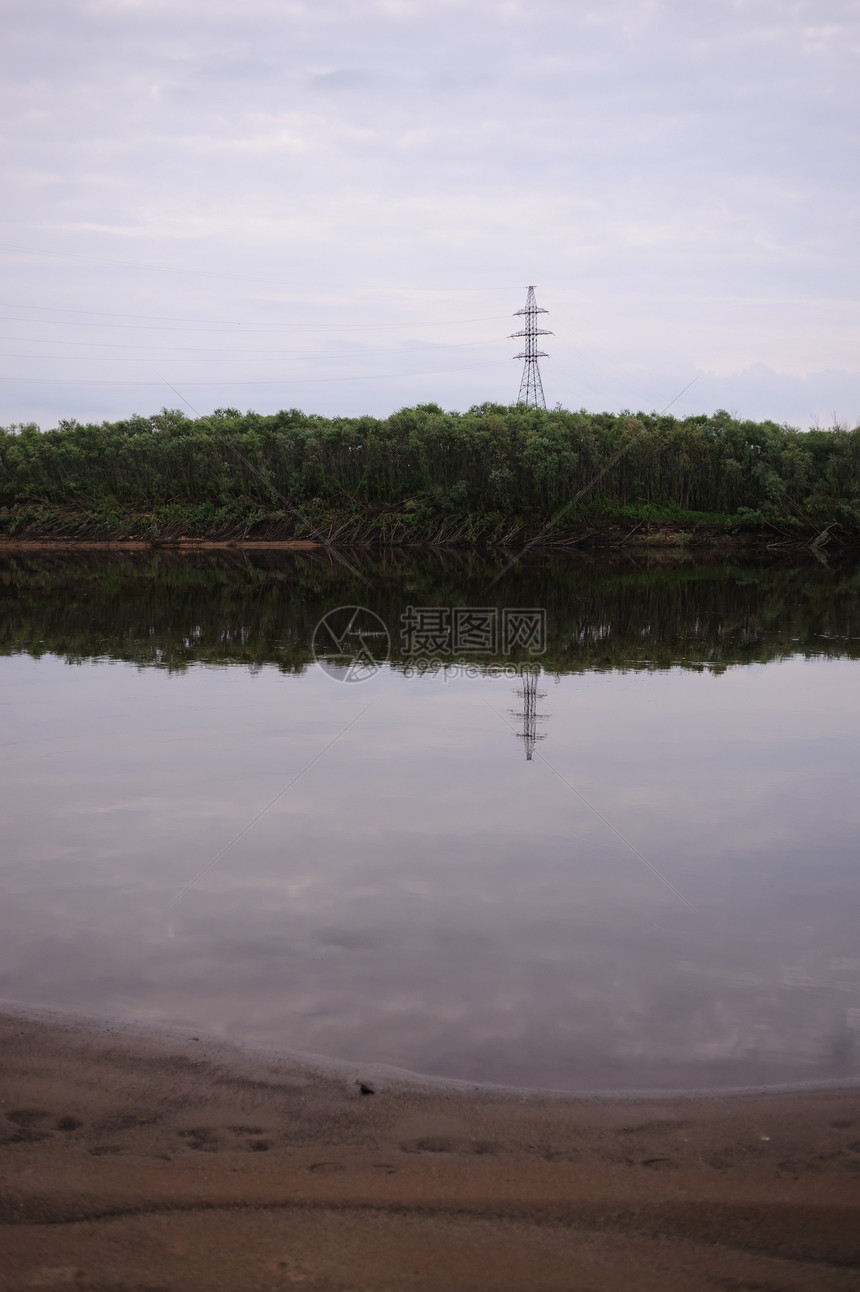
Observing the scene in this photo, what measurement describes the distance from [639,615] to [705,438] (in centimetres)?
3652

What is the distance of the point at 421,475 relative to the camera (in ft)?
196

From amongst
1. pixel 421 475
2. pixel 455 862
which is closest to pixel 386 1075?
pixel 455 862

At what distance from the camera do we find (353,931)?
566 centimetres

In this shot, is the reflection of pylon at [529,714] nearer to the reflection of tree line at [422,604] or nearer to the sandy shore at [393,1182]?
the reflection of tree line at [422,604]

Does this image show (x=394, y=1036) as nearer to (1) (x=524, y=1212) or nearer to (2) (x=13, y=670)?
(1) (x=524, y=1212)

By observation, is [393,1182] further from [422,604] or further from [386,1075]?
[422,604]

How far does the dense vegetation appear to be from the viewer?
178 feet

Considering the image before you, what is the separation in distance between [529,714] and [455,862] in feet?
16.4

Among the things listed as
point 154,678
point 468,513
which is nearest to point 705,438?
point 468,513
